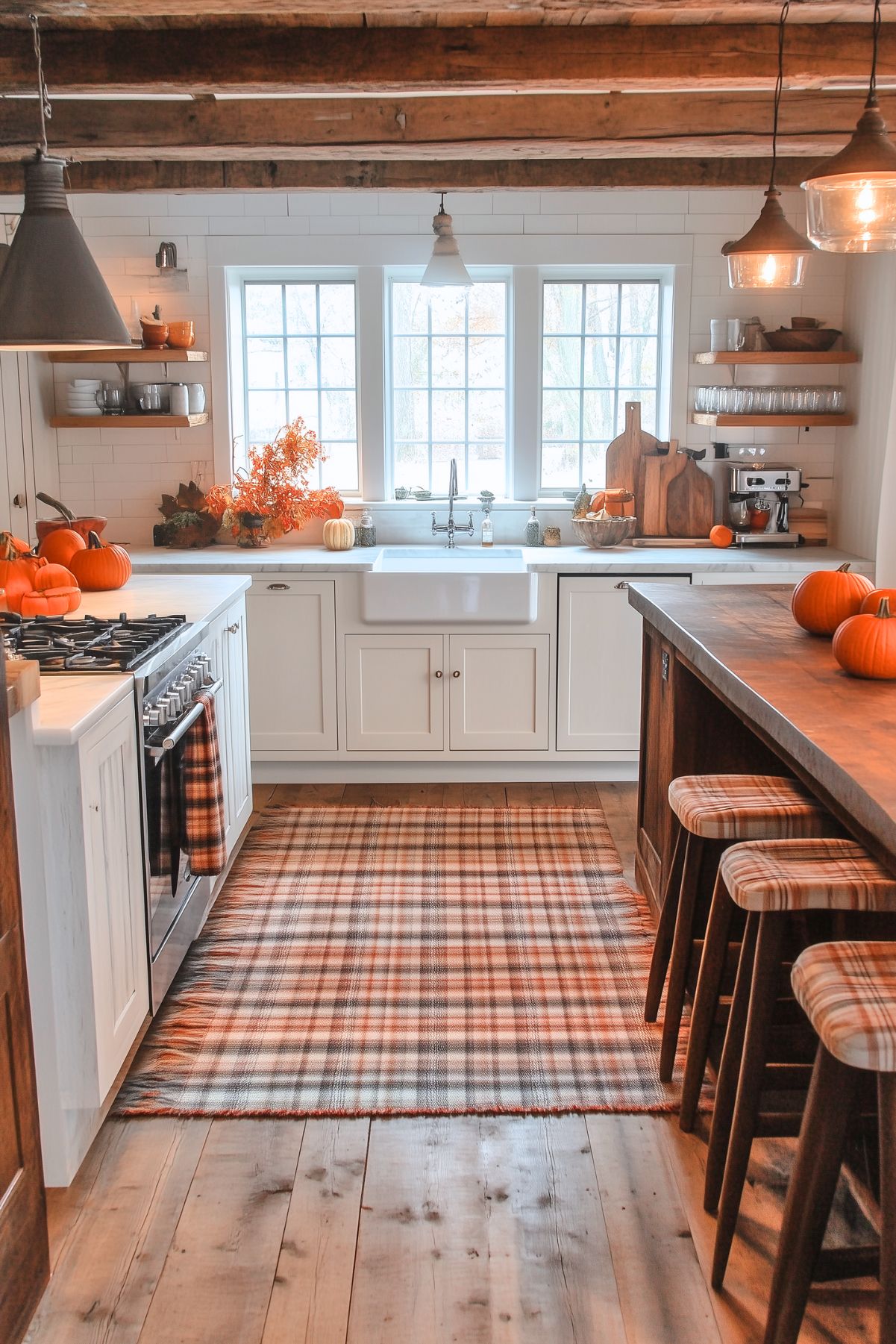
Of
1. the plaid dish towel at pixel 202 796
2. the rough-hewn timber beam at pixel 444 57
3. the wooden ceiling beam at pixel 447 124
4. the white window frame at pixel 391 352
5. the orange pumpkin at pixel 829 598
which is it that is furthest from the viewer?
the white window frame at pixel 391 352

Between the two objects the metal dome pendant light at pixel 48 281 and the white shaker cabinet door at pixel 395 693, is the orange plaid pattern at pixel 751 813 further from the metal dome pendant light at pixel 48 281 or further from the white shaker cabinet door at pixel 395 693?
the white shaker cabinet door at pixel 395 693

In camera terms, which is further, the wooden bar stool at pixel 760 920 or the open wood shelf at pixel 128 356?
the open wood shelf at pixel 128 356

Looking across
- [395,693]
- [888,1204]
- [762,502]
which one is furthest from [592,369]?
[888,1204]

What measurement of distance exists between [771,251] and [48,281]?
1.80 m

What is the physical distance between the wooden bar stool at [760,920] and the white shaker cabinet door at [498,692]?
2.90 m

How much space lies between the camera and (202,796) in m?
3.41

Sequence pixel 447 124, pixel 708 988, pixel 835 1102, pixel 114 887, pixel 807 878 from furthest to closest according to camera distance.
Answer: pixel 447 124 → pixel 114 887 → pixel 708 988 → pixel 807 878 → pixel 835 1102

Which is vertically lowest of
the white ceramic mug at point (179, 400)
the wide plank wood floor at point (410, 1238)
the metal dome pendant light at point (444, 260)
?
the wide plank wood floor at point (410, 1238)

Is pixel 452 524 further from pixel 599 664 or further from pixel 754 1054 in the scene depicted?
pixel 754 1054

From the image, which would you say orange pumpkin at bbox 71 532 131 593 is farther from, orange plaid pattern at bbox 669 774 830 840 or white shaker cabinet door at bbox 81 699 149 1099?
orange plaid pattern at bbox 669 774 830 840

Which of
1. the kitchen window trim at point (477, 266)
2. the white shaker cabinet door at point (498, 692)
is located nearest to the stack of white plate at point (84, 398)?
the kitchen window trim at point (477, 266)

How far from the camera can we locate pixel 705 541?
19.1 ft

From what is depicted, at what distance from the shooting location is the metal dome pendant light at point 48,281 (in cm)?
300

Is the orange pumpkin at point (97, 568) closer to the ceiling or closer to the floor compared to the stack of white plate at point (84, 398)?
closer to the floor
